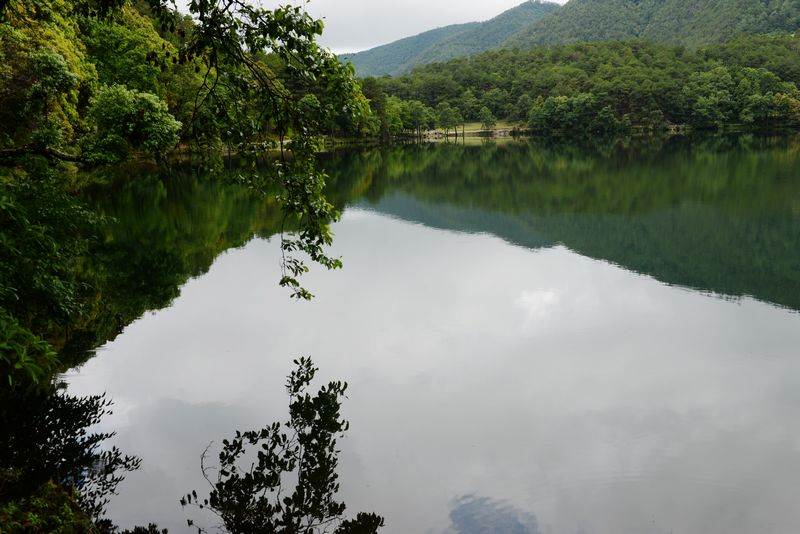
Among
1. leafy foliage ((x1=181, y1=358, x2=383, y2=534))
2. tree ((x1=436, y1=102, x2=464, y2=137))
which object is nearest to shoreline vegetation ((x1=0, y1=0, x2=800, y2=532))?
leafy foliage ((x1=181, y1=358, x2=383, y2=534))

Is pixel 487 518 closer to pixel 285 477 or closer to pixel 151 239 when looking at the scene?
pixel 285 477

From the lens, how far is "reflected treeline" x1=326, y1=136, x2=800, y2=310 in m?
25.0

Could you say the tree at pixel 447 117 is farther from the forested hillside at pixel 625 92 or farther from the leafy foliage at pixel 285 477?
the leafy foliage at pixel 285 477

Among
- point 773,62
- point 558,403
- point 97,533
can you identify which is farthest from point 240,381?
point 773,62

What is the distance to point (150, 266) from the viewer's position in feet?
76.8

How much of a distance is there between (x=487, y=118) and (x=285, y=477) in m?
142

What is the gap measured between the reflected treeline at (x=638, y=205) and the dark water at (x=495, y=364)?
31 cm

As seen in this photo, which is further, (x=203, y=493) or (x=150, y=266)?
(x=150, y=266)

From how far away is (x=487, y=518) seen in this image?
9047 millimetres

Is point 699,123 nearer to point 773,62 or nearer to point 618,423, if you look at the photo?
point 773,62

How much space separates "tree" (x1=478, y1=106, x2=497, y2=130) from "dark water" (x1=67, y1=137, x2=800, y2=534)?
11460 centimetres

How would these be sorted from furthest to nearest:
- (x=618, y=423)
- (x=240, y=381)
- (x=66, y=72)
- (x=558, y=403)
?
(x=66, y=72), (x=240, y=381), (x=558, y=403), (x=618, y=423)

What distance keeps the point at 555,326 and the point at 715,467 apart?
24.8 feet

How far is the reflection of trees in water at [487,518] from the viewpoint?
8781 mm
